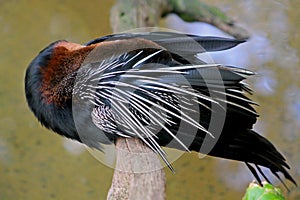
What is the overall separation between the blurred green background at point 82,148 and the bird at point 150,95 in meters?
0.53

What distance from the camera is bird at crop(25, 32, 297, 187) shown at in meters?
1.12

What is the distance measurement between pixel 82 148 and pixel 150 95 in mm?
853

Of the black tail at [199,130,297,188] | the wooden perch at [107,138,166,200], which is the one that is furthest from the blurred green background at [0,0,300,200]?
the wooden perch at [107,138,166,200]

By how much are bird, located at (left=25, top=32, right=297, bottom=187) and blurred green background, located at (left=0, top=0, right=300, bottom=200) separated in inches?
20.7

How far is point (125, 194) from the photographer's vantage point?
122 cm

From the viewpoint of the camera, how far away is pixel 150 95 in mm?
1122

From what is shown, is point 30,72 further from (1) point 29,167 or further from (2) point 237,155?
(1) point 29,167

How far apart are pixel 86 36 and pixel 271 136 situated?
2.55 feet

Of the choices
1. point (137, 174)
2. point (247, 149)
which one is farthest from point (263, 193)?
point (137, 174)

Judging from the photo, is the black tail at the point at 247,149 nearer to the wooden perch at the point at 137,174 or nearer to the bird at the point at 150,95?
the bird at the point at 150,95

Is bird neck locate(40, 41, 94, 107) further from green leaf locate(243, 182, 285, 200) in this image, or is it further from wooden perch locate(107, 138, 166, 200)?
green leaf locate(243, 182, 285, 200)

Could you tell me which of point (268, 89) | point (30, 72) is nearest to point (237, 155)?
point (30, 72)

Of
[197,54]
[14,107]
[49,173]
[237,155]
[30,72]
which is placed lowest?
[49,173]

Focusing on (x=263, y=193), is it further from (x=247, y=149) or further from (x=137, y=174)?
(x=137, y=174)
